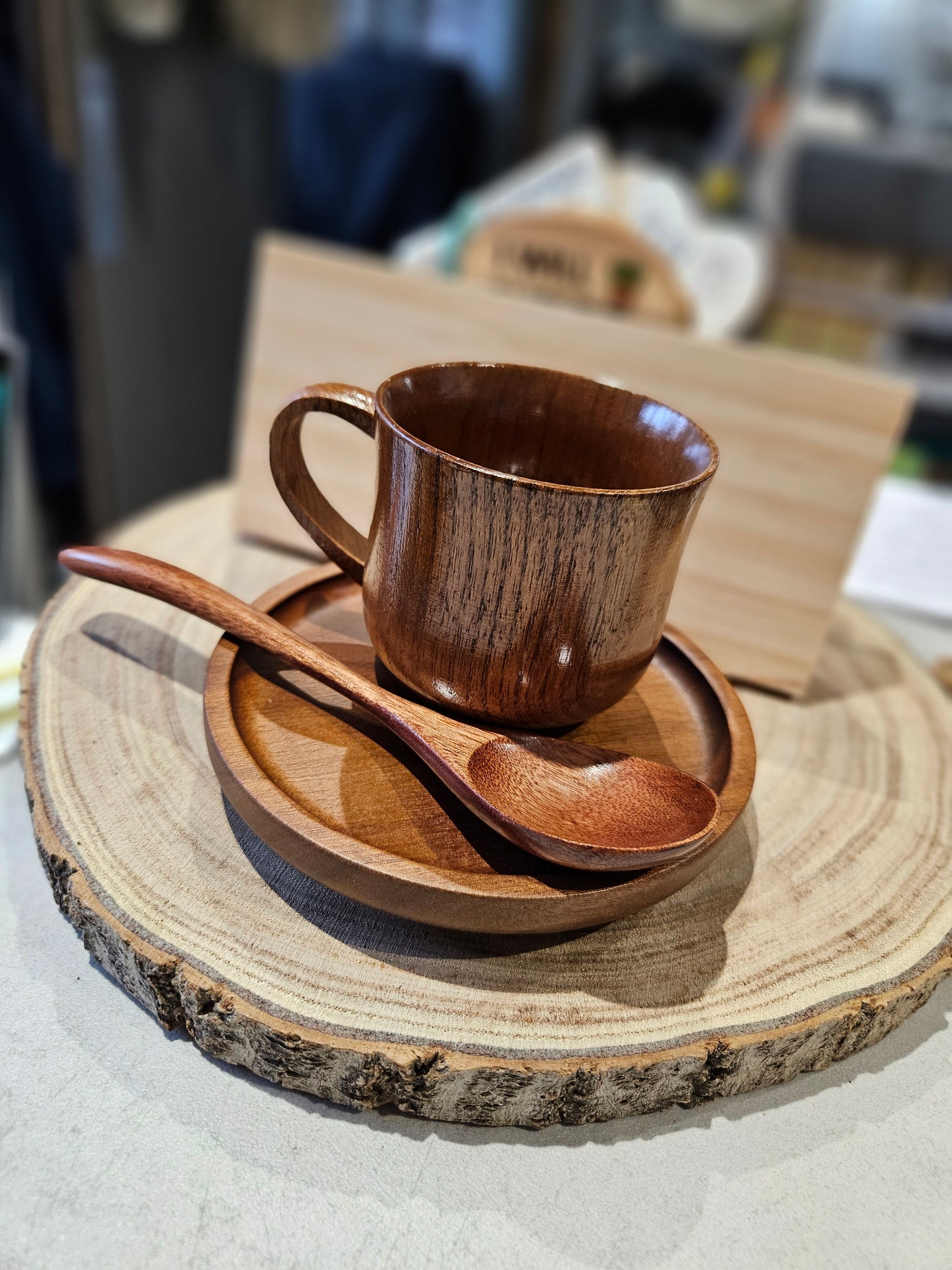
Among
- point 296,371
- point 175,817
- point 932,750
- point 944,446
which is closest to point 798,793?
point 932,750

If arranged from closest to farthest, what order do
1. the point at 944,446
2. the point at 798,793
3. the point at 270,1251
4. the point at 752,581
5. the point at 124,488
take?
the point at 270,1251 < the point at 798,793 < the point at 752,581 < the point at 124,488 < the point at 944,446

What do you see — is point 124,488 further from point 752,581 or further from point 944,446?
point 944,446

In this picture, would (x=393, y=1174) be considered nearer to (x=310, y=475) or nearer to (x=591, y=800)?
(x=591, y=800)

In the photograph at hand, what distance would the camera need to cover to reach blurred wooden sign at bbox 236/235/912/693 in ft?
2.04

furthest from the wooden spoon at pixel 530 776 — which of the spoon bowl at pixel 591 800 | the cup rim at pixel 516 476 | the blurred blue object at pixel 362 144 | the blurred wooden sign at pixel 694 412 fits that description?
the blurred blue object at pixel 362 144

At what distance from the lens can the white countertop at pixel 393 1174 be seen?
0.37m

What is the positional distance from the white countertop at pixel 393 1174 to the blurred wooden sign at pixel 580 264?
84 centimetres

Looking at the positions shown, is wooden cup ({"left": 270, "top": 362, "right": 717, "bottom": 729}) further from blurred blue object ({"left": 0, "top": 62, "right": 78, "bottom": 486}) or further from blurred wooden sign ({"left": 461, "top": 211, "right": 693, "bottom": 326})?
blurred blue object ({"left": 0, "top": 62, "right": 78, "bottom": 486})

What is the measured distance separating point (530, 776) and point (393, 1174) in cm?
17

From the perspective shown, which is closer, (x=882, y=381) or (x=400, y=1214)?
(x=400, y=1214)

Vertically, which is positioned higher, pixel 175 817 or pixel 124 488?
pixel 175 817

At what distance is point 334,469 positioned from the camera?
71 cm

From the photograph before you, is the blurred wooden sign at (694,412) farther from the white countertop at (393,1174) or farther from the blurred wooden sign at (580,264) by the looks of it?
the blurred wooden sign at (580,264)

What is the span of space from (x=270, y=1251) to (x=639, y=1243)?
0.14 m
